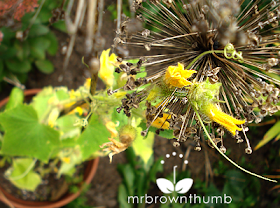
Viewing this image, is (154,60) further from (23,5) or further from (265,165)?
(265,165)

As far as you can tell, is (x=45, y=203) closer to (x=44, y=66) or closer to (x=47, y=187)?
(x=47, y=187)

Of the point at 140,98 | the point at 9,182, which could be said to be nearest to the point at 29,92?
the point at 9,182

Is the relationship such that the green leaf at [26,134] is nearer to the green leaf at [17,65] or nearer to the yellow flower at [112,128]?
the yellow flower at [112,128]

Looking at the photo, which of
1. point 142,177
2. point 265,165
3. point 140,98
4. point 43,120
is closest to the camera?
point 140,98

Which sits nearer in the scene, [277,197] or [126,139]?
[126,139]

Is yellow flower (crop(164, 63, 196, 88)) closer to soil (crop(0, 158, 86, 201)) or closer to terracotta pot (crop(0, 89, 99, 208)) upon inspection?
terracotta pot (crop(0, 89, 99, 208))

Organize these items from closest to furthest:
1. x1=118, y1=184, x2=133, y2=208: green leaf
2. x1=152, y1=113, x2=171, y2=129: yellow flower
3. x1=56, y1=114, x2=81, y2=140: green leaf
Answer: x1=152, y1=113, x2=171, y2=129: yellow flower < x1=56, y1=114, x2=81, y2=140: green leaf < x1=118, y1=184, x2=133, y2=208: green leaf

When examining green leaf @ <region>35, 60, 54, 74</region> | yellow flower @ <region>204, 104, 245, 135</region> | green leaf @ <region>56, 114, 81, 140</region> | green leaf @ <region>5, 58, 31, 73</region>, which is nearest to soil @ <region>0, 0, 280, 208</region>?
green leaf @ <region>35, 60, 54, 74</region>
